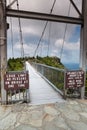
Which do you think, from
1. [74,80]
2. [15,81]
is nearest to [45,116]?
[15,81]

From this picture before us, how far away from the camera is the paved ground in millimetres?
3305

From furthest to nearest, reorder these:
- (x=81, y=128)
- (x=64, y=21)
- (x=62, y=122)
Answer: (x=64, y=21) → (x=62, y=122) → (x=81, y=128)

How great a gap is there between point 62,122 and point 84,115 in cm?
67

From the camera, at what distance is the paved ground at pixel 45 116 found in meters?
3.30

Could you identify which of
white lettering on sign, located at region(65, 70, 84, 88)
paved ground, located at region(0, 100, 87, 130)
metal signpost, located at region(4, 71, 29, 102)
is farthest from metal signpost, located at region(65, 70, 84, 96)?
metal signpost, located at region(4, 71, 29, 102)

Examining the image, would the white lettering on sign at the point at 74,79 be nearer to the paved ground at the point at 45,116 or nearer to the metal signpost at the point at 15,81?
the paved ground at the point at 45,116

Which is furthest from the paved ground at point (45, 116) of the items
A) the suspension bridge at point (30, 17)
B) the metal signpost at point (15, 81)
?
the suspension bridge at point (30, 17)

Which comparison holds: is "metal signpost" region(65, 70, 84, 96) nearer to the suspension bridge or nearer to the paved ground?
the suspension bridge

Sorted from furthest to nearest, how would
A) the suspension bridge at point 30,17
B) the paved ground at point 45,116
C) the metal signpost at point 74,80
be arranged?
the metal signpost at point 74,80 → the suspension bridge at point 30,17 → the paved ground at point 45,116

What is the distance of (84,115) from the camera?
3.83m

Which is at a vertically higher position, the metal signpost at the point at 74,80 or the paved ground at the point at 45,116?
the metal signpost at the point at 74,80

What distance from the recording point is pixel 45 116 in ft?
12.3

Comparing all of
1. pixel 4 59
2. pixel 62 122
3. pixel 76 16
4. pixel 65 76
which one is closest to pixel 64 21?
pixel 76 16

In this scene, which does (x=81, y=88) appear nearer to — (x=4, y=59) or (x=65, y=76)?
(x=65, y=76)
